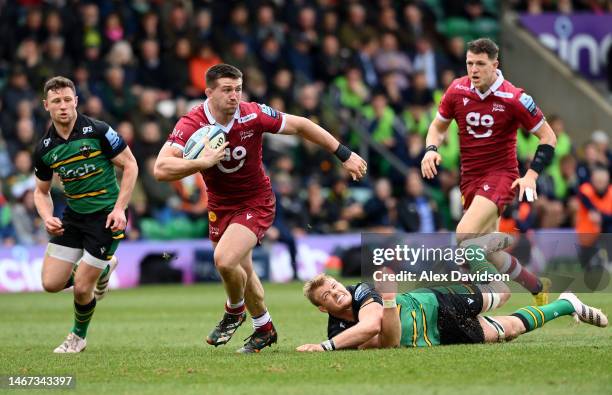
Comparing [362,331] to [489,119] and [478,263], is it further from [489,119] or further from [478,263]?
[489,119]

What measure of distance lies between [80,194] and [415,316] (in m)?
3.36

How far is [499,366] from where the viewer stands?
8.90m

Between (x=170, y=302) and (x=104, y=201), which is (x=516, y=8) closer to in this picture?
(x=170, y=302)

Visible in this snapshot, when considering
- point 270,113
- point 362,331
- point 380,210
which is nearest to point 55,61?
point 380,210

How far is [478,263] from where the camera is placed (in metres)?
11.4

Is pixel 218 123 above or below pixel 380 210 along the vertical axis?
above

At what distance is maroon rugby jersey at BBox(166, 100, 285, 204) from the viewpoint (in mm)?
10359

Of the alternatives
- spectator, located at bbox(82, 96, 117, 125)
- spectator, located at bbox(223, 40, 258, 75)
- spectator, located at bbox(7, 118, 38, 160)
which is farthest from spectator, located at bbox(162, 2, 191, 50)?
spectator, located at bbox(7, 118, 38, 160)

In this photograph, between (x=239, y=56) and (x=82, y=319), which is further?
(x=239, y=56)

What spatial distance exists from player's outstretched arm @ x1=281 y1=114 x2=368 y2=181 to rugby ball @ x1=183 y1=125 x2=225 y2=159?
72 centimetres

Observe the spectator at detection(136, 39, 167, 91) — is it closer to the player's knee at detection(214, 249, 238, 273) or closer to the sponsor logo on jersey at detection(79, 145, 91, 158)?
the sponsor logo on jersey at detection(79, 145, 91, 158)

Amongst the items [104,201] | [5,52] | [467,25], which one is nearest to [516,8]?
[467,25]

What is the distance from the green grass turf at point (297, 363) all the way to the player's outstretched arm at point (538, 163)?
132 centimetres

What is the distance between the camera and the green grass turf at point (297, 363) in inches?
324
